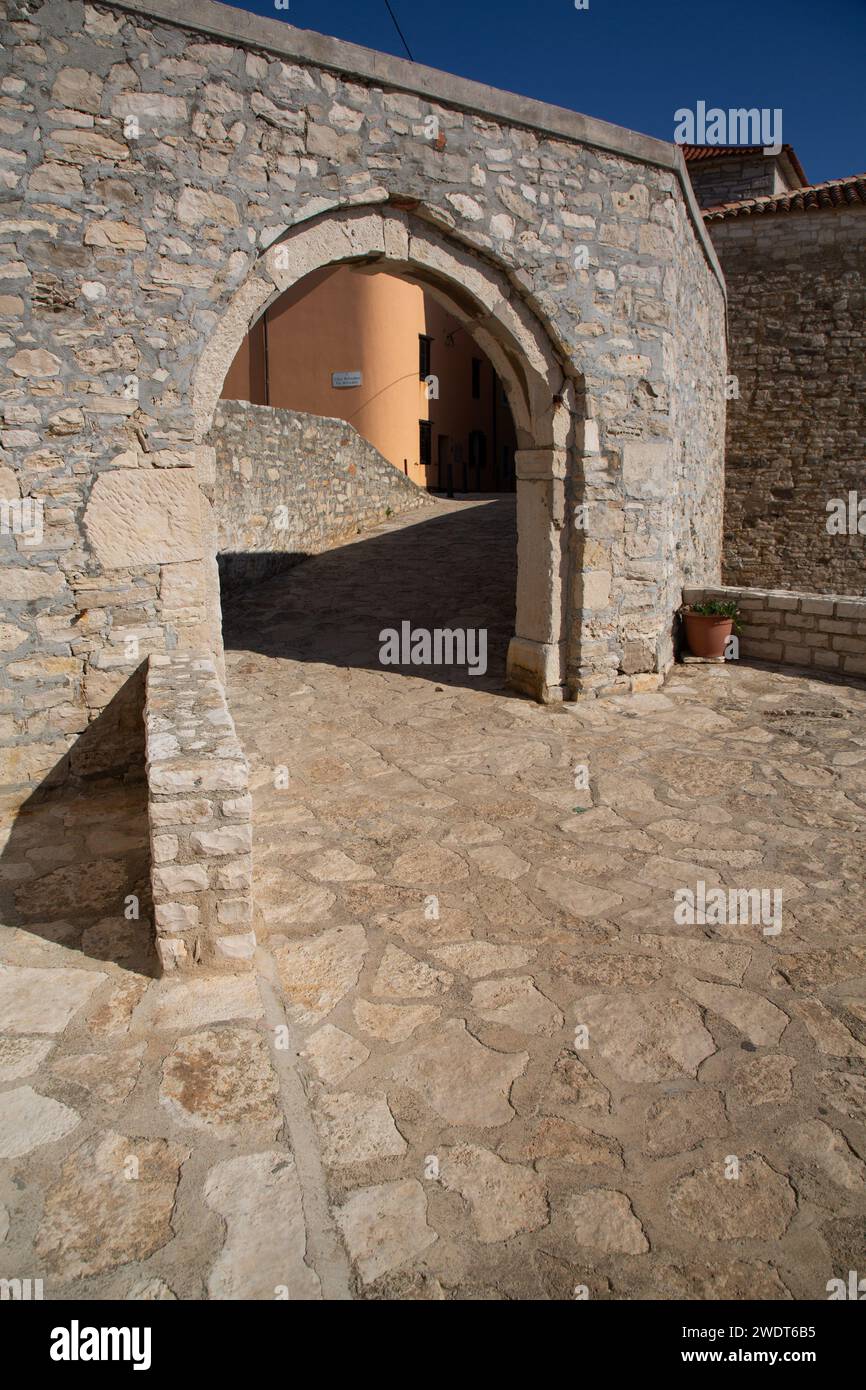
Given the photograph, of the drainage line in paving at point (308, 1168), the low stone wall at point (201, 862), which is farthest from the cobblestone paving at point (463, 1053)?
the low stone wall at point (201, 862)

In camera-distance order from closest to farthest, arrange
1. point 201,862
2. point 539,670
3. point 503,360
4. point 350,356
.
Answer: point 201,862, point 503,360, point 539,670, point 350,356

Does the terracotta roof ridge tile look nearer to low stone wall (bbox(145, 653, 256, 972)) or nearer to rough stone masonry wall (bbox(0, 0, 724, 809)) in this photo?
rough stone masonry wall (bbox(0, 0, 724, 809))

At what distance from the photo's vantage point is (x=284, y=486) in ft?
36.9

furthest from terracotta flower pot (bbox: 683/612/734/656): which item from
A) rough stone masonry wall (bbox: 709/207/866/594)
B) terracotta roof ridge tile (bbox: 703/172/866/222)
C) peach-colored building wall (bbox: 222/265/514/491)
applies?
peach-colored building wall (bbox: 222/265/514/491)

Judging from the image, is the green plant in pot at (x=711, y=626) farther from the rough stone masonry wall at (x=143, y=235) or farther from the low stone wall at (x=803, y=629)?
the rough stone masonry wall at (x=143, y=235)

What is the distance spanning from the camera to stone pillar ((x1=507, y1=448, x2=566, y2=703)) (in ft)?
22.4

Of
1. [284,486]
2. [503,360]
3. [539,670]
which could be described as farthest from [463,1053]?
[284,486]

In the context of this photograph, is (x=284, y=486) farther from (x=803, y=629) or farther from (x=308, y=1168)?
(x=308, y=1168)

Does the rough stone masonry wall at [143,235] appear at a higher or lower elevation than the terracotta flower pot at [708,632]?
higher

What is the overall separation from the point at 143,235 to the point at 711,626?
18.5ft

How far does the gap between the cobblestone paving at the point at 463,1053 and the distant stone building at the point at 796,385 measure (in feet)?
34.2

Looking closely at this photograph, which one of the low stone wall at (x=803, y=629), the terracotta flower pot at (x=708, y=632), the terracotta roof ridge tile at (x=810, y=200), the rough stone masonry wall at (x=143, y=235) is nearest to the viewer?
the rough stone masonry wall at (x=143, y=235)

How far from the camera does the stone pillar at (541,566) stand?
269 inches
